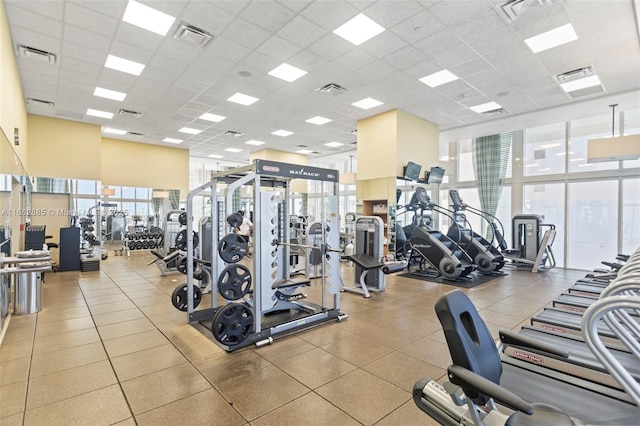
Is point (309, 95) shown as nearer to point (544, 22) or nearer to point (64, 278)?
point (544, 22)

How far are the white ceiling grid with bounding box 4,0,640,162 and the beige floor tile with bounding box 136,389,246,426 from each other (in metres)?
4.51

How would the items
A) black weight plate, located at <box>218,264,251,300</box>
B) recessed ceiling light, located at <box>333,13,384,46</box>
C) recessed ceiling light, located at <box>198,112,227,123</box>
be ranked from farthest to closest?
recessed ceiling light, located at <box>198,112,227,123</box>
recessed ceiling light, located at <box>333,13,384,46</box>
black weight plate, located at <box>218,264,251,300</box>

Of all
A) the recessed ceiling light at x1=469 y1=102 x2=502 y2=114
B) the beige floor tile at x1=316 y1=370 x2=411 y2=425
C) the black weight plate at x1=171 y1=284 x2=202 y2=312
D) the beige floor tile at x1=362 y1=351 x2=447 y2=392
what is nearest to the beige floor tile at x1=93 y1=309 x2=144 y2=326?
the black weight plate at x1=171 y1=284 x2=202 y2=312

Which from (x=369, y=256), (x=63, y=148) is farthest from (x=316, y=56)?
(x=63, y=148)

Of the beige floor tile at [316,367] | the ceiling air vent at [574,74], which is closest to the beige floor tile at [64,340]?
the beige floor tile at [316,367]

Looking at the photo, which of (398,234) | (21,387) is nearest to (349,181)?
(398,234)

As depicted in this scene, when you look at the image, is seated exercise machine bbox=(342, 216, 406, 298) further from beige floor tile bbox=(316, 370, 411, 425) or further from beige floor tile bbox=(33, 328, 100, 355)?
beige floor tile bbox=(33, 328, 100, 355)

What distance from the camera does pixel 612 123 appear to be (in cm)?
798

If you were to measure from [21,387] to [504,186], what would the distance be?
1124 centimetres

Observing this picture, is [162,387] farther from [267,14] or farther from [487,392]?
[267,14]

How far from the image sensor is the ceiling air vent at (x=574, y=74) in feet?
19.6

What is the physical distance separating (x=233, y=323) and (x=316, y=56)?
460 centimetres

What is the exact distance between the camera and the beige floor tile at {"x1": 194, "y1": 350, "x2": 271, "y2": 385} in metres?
2.79

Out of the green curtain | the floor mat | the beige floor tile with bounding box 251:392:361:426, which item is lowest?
the floor mat
